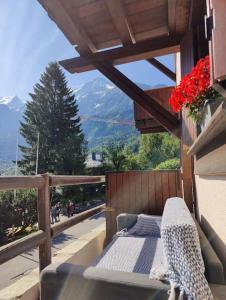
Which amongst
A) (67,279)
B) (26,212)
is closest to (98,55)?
(67,279)

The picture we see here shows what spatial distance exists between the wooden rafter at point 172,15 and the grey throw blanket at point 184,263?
5.45ft

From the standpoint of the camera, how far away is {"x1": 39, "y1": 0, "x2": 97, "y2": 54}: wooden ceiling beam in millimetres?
1953

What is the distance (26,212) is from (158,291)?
12.0 meters

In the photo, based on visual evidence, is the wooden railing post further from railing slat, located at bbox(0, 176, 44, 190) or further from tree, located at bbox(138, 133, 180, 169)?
tree, located at bbox(138, 133, 180, 169)

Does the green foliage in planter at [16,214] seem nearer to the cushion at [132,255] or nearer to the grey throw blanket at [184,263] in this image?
the cushion at [132,255]

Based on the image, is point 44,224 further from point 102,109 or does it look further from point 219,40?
point 102,109

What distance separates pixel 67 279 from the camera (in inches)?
51.4

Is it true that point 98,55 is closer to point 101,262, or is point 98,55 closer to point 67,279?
point 101,262

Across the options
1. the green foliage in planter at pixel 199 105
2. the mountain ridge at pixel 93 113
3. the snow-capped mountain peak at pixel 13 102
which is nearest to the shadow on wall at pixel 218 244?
the green foliage in planter at pixel 199 105

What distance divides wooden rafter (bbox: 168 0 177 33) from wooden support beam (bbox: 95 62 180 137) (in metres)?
0.64

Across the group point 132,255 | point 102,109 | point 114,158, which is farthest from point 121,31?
point 102,109

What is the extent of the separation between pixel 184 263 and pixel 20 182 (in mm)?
948

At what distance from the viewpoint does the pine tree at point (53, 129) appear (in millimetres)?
24484

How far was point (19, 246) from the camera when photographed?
143 centimetres
